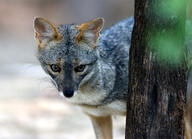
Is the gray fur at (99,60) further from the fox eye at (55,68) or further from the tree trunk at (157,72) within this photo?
the tree trunk at (157,72)

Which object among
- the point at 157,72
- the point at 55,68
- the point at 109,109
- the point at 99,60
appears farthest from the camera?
the point at 109,109

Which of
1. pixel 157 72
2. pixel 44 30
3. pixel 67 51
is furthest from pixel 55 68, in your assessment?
pixel 157 72

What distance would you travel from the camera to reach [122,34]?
6590mm

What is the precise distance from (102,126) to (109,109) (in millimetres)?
686

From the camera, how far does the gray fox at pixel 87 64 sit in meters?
5.21

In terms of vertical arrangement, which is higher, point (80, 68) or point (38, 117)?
point (80, 68)

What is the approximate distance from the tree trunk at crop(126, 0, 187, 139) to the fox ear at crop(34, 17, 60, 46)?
4.46ft

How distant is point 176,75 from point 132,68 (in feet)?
1.46

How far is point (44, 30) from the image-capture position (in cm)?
540

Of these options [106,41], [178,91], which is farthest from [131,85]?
[106,41]

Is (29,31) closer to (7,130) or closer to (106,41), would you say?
(7,130)

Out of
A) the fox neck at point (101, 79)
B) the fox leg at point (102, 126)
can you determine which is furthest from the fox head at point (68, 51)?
the fox leg at point (102, 126)

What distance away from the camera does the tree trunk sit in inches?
155

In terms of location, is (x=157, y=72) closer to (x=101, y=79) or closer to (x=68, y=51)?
(x=68, y=51)
